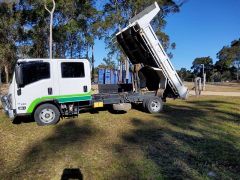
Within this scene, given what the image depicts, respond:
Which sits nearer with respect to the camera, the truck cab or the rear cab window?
the truck cab

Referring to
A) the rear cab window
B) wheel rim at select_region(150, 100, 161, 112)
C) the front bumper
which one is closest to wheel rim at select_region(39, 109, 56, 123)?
the front bumper

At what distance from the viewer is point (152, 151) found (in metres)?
7.96

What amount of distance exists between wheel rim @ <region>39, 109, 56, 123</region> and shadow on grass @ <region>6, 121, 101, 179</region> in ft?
1.44

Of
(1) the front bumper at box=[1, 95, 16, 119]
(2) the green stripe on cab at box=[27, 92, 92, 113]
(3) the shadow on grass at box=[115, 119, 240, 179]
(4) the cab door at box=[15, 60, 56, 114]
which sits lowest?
(3) the shadow on grass at box=[115, 119, 240, 179]

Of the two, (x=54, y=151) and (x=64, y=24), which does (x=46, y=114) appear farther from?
(x=64, y=24)

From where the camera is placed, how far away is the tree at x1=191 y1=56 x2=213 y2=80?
125325 millimetres

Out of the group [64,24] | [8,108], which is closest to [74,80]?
[8,108]

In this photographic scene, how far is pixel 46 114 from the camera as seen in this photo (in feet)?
38.5

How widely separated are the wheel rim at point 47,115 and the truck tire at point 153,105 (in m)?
4.22

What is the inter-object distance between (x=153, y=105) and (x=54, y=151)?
709 cm

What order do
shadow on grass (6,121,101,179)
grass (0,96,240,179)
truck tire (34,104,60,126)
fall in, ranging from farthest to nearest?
truck tire (34,104,60,126) → shadow on grass (6,121,101,179) → grass (0,96,240,179)

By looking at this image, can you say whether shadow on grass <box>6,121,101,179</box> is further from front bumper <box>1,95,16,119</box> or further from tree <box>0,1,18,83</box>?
tree <box>0,1,18,83</box>

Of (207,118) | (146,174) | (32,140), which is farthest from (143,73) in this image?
(146,174)

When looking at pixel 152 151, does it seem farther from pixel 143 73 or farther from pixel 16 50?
pixel 16 50
